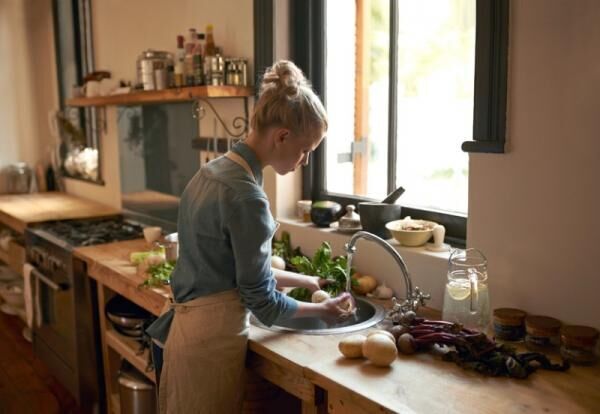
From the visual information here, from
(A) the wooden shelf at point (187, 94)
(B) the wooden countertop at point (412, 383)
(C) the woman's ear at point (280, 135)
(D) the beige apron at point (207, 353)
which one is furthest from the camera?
(A) the wooden shelf at point (187, 94)

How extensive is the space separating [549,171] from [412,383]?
65 cm

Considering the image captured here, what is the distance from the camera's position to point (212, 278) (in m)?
1.61

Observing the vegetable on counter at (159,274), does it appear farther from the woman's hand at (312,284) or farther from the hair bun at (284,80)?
the hair bun at (284,80)

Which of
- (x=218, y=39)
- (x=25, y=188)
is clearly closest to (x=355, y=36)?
(x=218, y=39)

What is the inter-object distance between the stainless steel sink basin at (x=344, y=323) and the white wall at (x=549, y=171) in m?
0.37

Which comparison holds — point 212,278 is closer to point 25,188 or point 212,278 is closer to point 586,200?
point 586,200

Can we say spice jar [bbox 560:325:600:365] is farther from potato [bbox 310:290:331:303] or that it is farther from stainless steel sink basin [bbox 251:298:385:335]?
potato [bbox 310:290:331:303]

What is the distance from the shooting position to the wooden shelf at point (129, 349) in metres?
2.34

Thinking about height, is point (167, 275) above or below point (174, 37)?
below

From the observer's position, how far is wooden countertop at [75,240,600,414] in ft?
4.21

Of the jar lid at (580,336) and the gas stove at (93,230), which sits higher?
the jar lid at (580,336)

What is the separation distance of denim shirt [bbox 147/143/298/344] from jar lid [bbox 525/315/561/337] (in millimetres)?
595

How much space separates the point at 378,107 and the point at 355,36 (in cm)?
31

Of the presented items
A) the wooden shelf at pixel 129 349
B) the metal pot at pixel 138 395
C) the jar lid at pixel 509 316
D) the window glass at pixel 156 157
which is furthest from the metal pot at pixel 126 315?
the jar lid at pixel 509 316
